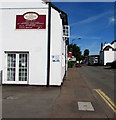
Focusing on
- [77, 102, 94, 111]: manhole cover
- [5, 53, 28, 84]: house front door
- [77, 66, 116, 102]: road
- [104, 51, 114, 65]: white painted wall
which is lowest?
[77, 66, 116, 102]: road

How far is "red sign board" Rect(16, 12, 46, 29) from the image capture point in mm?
10141

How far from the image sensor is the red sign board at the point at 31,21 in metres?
10.1

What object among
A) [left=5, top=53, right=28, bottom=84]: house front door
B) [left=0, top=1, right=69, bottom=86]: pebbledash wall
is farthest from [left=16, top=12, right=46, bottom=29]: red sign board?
[left=5, top=53, right=28, bottom=84]: house front door

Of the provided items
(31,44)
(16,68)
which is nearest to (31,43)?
(31,44)

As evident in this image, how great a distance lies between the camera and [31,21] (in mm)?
10266

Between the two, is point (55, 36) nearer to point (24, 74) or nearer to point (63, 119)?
point (24, 74)

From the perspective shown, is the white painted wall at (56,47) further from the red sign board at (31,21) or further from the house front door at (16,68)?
the house front door at (16,68)

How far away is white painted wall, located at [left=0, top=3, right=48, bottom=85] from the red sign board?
21 cm

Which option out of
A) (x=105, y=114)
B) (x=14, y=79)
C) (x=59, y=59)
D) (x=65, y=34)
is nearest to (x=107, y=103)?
(x=105, y=114)

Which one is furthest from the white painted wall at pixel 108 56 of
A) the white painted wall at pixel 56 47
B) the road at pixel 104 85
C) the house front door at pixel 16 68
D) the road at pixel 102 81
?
the house front door at pixel 16 68

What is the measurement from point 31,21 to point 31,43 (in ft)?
4.80

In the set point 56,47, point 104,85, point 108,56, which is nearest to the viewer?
point 56,47

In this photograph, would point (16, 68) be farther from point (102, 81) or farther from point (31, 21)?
point (102, 81)

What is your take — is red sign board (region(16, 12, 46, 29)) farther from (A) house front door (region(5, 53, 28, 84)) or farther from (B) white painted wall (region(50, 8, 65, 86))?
(A) house front door (region(5, 53, 28, 84))
